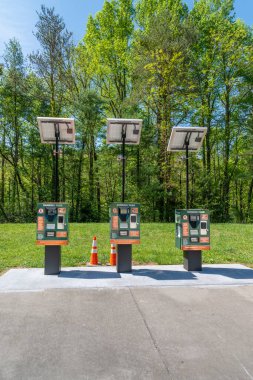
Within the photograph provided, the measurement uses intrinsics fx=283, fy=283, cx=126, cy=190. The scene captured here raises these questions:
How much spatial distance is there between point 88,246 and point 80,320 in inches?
172

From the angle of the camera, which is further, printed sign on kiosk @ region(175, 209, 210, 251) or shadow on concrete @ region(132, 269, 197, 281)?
printed sign on kiosk @ region(175, 209, 210, 251)

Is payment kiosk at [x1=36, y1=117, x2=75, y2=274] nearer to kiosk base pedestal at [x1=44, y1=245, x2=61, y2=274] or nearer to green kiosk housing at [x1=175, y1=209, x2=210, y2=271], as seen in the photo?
kiosk base pedestal at [x1=44, y1=245, x2=61, y2=274]

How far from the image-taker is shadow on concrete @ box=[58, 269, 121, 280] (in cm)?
489

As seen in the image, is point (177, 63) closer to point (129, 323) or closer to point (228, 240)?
point (228, 240)

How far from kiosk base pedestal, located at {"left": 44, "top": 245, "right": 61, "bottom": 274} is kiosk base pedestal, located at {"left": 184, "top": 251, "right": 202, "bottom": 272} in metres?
2.42

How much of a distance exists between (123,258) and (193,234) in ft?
4.52

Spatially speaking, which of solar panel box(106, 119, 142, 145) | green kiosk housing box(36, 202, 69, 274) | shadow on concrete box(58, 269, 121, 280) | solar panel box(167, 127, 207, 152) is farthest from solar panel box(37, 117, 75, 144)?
shadow on concrete box(58, 269, 121, 280)

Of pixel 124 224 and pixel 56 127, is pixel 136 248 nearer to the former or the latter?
pixel 124 224

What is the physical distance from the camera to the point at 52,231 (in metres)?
4.96

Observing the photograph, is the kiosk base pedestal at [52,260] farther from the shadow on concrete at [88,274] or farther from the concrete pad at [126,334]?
the concrete pad at [126,334]

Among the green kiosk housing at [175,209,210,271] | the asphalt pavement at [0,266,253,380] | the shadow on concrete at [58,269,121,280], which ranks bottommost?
the asphalt pavement at [0,266,253,380]

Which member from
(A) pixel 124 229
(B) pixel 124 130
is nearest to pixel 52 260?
(A) pixel 124 229

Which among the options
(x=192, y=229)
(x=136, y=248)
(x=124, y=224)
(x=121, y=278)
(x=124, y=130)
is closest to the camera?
(x=121, y=278)

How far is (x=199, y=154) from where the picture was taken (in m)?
19.0
